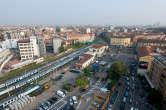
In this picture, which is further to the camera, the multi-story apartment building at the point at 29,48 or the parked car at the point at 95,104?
the multi-story apartment building at the point at 29,48

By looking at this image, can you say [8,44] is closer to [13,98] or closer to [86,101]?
[13,98]

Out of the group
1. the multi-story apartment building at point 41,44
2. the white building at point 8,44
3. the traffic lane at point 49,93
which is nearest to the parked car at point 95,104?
the traffic lane at point 49,93

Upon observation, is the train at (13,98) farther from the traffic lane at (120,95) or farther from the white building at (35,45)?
the white building at (35,45)

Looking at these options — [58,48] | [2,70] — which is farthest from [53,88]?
[58,48]

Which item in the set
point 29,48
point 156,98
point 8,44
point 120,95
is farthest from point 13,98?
point 8,44

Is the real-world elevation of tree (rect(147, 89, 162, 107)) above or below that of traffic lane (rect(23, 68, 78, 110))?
above

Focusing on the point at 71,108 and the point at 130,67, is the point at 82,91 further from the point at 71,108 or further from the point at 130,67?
the point at 130,67

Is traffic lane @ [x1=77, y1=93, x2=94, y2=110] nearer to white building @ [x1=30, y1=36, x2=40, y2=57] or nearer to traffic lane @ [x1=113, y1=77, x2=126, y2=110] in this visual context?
traffic lane @ [x1=113, y1=77, x2=126, y2=110]

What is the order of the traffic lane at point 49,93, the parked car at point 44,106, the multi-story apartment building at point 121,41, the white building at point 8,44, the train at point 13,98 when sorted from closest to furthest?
the parked car at point 44,106
the train at point 13,98
the traffic lane at point 49,93
the white building at point 8,44
the multi-story apartment building at point 121,41

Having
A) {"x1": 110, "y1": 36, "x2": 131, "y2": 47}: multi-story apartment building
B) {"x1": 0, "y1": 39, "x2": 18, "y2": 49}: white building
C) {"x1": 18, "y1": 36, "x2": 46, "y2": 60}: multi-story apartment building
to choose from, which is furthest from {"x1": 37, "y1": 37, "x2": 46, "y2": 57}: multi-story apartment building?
{"x1": 110, "y1": 36, "x2": 131, "y2": 47}: multi-story apartment building
